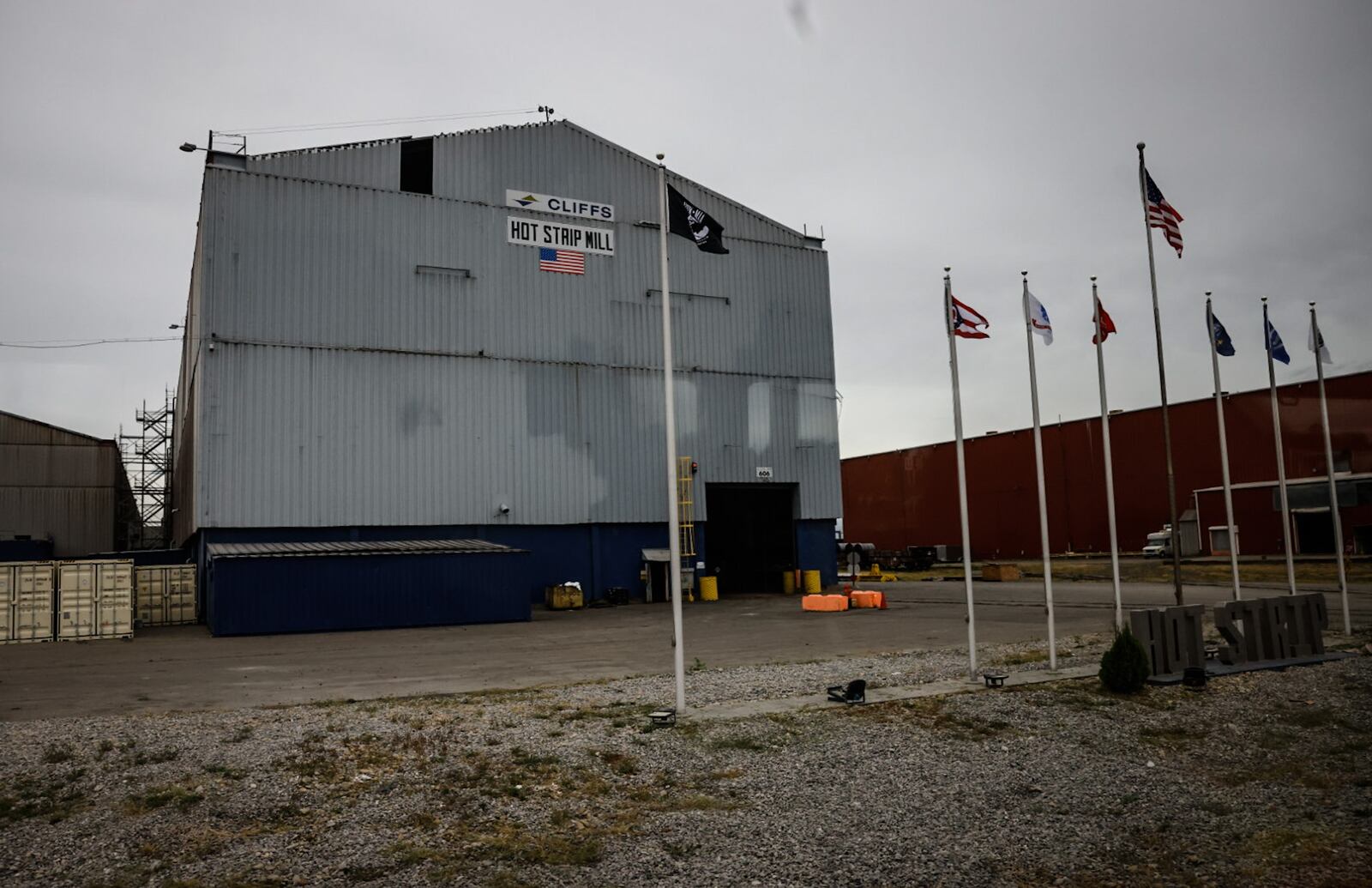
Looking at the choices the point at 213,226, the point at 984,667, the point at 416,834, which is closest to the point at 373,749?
the point at 416,834

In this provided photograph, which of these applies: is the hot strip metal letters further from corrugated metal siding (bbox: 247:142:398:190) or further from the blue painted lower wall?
the blue painted lower wall

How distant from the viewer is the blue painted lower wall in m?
28.5

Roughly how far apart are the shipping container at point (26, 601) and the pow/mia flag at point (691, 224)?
2315 centimetres

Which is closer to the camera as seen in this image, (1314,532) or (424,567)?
(424,567)

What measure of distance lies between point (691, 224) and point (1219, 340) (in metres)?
14.9

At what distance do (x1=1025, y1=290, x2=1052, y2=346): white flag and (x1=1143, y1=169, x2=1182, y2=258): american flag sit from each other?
4.72m

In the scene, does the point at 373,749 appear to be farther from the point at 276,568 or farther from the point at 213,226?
the point at 213,226

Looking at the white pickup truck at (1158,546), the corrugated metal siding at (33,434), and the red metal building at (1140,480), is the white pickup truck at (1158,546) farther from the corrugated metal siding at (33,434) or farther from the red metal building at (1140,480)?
the corrugated metal siding at (33,434)

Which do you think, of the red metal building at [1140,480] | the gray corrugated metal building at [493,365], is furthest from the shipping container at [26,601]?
the red metal building at [1140,480]

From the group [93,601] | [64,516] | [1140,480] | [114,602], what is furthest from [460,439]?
[1140,480]

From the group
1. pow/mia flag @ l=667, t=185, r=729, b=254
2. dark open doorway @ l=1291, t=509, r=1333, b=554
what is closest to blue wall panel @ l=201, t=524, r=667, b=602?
pow/mia flag @ l=667, t=185, r=729, b=254

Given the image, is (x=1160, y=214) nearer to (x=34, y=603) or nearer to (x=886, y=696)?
(x=886, y=696)

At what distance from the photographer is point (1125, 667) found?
15664mm

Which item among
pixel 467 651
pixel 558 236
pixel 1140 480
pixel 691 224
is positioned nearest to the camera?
pixel 691 224
